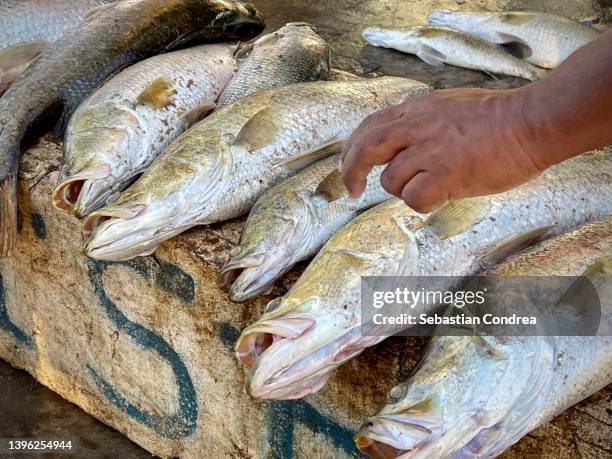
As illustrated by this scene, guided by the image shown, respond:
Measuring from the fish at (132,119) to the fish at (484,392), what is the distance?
1.41 m

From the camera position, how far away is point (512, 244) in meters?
2.51

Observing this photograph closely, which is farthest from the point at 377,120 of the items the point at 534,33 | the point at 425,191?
the point at 534,33

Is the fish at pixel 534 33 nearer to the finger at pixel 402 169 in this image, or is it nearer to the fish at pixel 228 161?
the fish at pixel 228 161

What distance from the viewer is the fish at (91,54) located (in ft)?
11.0

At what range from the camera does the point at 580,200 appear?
264 centimetres

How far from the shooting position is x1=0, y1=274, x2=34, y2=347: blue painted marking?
385 centimetres

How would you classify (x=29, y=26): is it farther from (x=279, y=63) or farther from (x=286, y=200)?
(x=286, y=200)

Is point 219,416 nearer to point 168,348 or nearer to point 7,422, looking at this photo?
point 168,348

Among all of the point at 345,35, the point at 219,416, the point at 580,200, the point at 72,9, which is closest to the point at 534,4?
the point at 345,35

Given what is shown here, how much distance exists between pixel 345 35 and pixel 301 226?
8.59 ft

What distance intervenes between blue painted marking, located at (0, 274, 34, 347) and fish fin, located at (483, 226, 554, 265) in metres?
2.23

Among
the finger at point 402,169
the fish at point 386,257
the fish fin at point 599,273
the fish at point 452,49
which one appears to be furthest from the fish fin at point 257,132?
the fish at point 452,49

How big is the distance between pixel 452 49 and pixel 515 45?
0.40 meters

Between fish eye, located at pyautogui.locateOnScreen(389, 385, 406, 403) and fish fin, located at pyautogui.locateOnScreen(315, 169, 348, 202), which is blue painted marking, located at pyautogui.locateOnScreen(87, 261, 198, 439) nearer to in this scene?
fish fin, located at pyautogui.locateOnScreen(315, 169, 348, 202)
